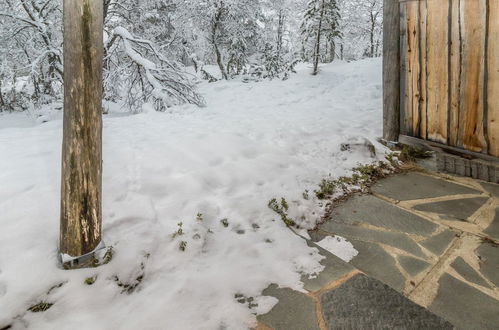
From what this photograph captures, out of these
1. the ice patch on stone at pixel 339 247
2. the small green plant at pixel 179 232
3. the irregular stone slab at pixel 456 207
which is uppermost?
the small green plant at pixel 179 232

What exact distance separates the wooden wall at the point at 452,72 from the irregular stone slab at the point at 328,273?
234cm

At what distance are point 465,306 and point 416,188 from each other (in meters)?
1.93

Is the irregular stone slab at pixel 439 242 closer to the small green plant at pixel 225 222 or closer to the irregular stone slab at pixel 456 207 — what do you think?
the irregular stone slab at pixel 456 207

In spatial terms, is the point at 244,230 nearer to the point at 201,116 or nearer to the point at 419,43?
the point at 419,43

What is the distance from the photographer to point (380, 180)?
13.2 ft

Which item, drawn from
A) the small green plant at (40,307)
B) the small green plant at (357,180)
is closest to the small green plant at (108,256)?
the small green plant at (40,307)

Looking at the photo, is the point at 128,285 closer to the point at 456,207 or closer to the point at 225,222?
the point at 225,222

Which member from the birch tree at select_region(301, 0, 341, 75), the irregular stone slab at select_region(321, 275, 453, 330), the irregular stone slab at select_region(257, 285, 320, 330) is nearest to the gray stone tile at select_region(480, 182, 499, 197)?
the irregular stone slab at select_region(321, 275, 453, 330)

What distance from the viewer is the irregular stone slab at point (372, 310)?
1875mm

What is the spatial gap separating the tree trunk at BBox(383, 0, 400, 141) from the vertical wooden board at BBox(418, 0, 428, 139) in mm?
401

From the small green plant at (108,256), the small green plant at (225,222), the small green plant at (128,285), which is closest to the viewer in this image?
the small green plant at (128,285)

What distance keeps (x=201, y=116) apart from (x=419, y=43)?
160 inches

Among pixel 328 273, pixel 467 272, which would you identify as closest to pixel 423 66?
pixel 467 272

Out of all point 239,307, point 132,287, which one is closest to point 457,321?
point 239,307
